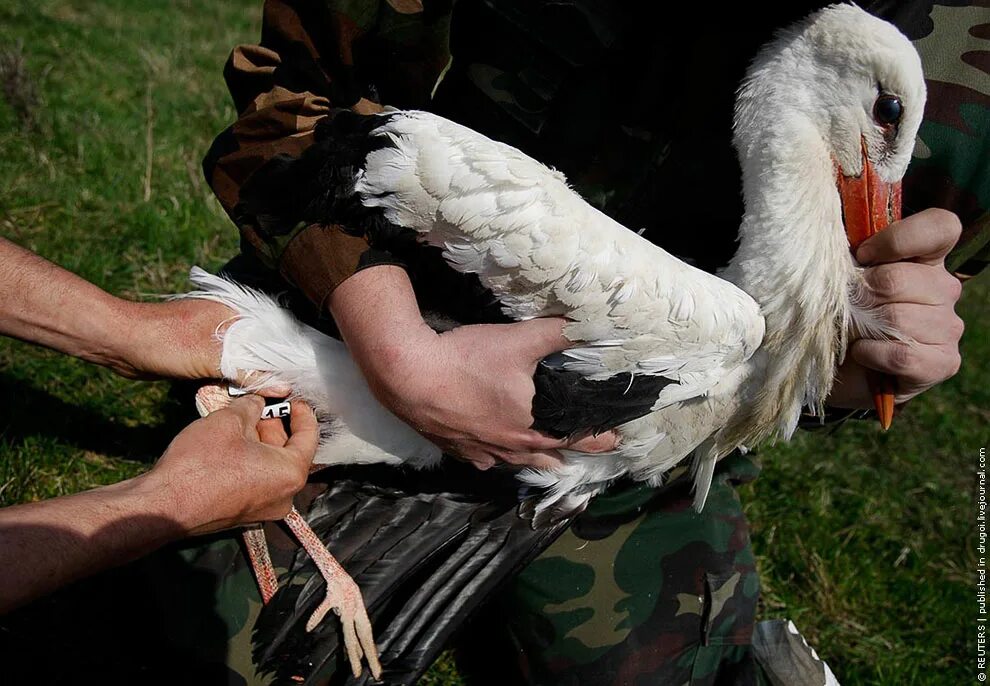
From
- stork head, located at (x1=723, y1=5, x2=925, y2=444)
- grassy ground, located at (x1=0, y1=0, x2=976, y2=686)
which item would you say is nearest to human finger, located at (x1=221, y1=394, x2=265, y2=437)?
grassy ground, located at (x1=0, y1=0, x2=976, y2=686)

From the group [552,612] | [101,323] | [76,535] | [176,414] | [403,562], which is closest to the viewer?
[76,535]

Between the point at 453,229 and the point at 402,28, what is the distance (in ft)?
1.55

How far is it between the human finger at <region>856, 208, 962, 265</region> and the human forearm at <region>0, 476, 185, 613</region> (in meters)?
1.66

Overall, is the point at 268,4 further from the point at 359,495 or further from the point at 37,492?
the point at 37,492

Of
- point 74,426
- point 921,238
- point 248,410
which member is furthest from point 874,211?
point 74,426

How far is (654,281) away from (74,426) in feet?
6.50

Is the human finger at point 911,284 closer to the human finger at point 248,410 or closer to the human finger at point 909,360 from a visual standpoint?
the human finger at point 909,360

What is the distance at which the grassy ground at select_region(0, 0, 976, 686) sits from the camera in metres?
2.79

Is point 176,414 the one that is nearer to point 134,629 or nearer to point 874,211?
point 134,629

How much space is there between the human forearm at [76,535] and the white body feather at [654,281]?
1.74 ft

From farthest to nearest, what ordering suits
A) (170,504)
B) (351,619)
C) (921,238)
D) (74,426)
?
(74,426) < (351,619) < (921,238) < (170,504)

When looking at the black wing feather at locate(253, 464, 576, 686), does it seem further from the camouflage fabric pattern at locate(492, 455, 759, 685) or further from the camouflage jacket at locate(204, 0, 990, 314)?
the camouflage jacket at locate(204, 0, 990, 314)

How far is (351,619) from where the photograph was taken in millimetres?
2125

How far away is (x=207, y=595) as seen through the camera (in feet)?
6.96
